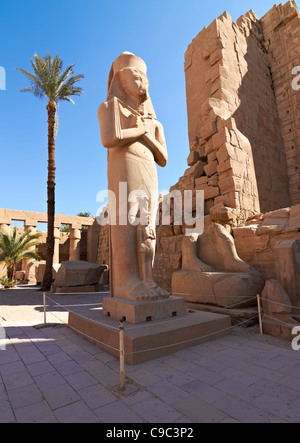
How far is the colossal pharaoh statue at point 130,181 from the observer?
3.44 metres

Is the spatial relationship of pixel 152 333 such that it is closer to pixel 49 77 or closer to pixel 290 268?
pixel 290 268

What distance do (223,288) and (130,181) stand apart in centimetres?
226

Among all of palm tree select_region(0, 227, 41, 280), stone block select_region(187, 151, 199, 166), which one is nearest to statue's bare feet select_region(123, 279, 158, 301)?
stone block select_region(187, 151, 199, 166)

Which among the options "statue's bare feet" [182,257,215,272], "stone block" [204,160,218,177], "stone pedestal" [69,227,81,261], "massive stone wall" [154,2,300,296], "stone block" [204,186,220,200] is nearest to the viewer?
"statue's bare feet" [182,257,215,272]

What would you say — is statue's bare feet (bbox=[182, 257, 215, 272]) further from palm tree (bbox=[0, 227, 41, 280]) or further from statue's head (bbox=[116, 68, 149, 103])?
palm tree (bbox=[0, 227, 41, 280])

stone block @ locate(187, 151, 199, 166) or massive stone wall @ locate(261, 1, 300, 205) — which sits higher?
massive stone wall @ locate(261, 1, 300, 205)

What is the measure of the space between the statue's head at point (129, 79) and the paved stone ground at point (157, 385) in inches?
142

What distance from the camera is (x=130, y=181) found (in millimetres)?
3576

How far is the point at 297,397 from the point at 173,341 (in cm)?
126

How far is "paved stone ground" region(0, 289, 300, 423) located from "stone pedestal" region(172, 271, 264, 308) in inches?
35.6

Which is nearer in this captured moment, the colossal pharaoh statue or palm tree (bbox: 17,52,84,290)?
the colossal pharaoh statue

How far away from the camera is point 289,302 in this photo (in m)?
3.32

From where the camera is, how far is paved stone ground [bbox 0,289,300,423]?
63.7 inches
